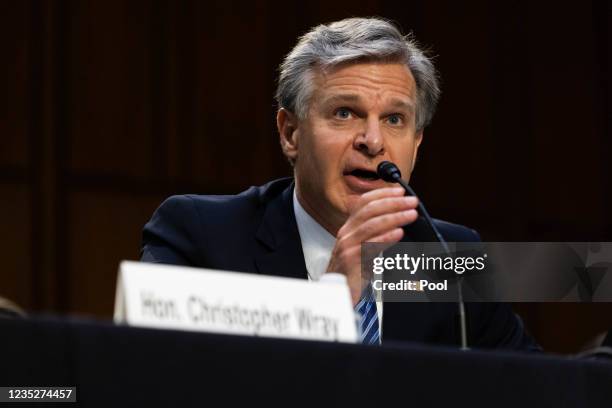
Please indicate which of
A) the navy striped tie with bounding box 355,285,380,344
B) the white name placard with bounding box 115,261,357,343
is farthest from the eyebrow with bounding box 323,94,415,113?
the white name placard with bounding box 115,261,357,343

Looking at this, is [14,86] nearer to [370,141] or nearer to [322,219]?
[322,219]

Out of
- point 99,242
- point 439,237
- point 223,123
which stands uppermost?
point 223,123

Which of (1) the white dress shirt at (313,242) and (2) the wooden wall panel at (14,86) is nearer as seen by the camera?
(1) the white dress shirt at (313,242)

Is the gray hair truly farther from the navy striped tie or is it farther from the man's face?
the navy striped tie

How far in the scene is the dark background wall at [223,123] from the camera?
4.21m

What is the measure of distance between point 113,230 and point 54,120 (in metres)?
0.50

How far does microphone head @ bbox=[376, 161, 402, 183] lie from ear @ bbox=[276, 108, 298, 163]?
1.37 ft

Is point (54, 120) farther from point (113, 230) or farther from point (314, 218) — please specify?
point (314, 218)

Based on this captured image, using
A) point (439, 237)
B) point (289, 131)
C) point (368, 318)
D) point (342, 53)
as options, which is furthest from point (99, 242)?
point (439, 237)

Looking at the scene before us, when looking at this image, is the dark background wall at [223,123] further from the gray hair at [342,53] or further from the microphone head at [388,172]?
the microphone head at [388,172]

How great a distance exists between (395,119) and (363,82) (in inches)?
4.7

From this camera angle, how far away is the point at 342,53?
106 inches

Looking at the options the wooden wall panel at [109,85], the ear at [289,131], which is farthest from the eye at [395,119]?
the wooden wall panel at [109,85]

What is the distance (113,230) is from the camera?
4410 mm
